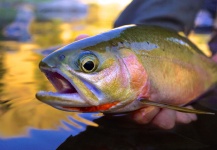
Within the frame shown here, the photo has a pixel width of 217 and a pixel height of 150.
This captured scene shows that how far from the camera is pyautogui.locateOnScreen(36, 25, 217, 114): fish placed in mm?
1166

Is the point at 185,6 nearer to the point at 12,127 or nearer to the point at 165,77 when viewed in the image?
the point at 165,77

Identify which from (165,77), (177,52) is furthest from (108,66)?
(177,52)

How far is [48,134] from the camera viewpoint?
1353 mm

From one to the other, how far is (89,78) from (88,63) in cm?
5

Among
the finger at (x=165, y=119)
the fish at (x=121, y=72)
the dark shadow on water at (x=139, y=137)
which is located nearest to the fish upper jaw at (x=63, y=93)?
the fish at (x=121, y=72)

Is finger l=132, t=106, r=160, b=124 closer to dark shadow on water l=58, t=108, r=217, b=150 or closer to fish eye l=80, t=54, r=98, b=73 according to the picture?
dark shadow on water l=58, t=108, r=217, b=150

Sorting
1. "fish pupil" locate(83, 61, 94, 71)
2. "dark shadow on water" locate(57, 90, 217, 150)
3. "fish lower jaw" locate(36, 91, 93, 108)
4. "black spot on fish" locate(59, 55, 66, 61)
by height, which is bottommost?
"dark shadow on water" locate(57, 90, 217, 150)

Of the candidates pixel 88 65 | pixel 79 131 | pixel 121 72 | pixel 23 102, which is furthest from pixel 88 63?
pixel 23 102

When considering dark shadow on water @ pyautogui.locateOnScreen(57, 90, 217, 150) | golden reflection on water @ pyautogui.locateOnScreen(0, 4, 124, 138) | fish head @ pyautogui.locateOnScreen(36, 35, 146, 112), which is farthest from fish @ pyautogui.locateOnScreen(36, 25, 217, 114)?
golden reflection on water @ pyautogui.locateOnScreen(0, 4, 124, 138)

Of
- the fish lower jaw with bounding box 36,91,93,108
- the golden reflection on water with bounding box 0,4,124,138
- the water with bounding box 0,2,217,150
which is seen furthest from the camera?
the golden reflection on water with bounding box 0,4,124,138

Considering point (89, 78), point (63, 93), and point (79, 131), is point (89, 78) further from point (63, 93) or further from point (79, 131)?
point (79, 131)

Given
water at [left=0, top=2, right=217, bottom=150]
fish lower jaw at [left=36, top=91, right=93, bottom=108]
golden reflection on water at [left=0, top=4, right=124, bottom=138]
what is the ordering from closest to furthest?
fish lower jaw at [left=36, top=91, right=93, bottom=108] < water at [left=0, top=2, right=217, bottom=150] < golden reflection on water at [left=0, top=4, right=124, bottom=138]

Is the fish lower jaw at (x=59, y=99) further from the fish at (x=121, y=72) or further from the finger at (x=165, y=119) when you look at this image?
the finger at (x=165, y=119)

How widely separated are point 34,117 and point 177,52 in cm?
66
